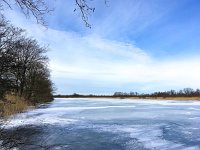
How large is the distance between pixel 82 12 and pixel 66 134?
1064cm

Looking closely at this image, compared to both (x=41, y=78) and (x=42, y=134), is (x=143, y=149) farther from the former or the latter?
(x=41, y=78)

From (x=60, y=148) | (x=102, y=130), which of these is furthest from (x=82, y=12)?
(x=102, y=130)

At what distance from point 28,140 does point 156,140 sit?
169 inches

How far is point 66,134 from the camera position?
14484 millimetres

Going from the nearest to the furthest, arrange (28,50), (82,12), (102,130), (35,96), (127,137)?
(82,12) < (127,137) < (102,130) < (28,50) < (35,96)

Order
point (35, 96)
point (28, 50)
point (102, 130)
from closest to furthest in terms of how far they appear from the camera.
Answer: point (102, 130) → point (28, 50) → point (35, 96)

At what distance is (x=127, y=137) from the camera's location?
1360cm

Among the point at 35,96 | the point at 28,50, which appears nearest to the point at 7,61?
the point at 28,50

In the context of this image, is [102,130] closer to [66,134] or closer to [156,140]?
[66,134]

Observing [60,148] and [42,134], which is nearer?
[60,148]

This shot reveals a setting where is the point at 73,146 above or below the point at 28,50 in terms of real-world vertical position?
below

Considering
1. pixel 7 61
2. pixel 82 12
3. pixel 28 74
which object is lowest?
pixel 82 12

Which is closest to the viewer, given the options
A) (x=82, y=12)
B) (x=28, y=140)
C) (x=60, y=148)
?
(x=82, y=12)

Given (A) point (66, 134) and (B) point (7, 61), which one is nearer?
(A) point (66, 134)
